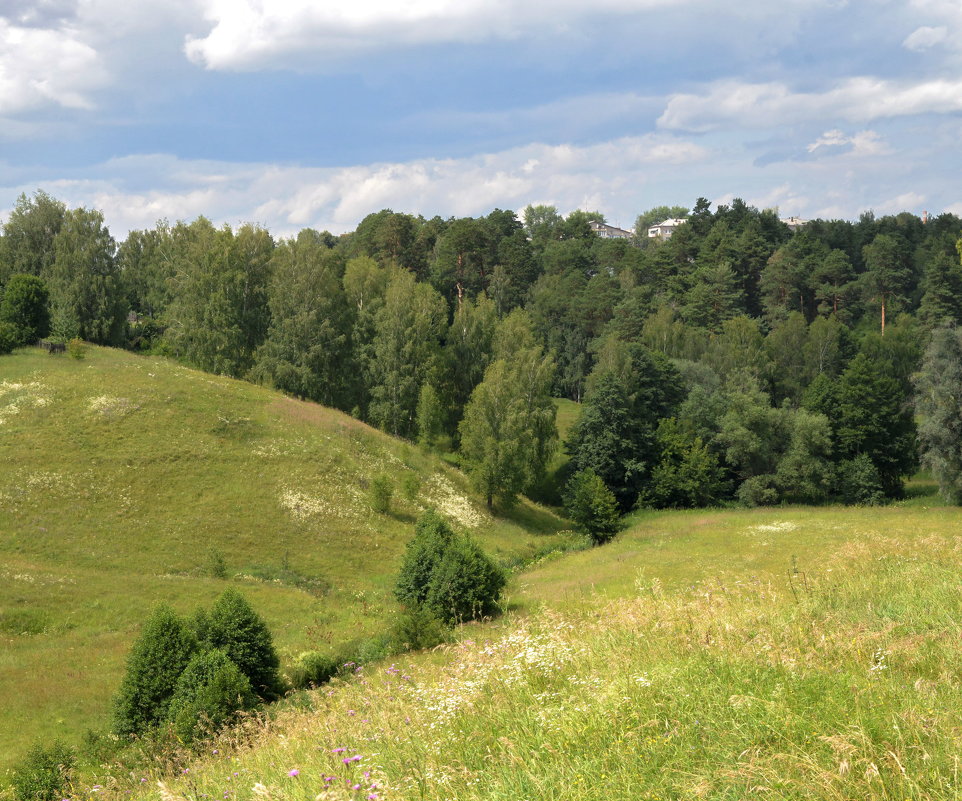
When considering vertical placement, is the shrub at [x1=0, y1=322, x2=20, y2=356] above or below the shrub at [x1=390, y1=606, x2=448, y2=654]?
above

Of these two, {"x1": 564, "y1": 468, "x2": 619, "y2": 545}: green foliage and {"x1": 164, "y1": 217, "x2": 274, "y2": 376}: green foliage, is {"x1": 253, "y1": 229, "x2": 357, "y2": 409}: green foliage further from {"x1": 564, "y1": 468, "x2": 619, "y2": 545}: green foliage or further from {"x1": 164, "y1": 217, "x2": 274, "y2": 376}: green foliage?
{"x1": 564, "y1": 468, "x2": 619, "y2": 545}: green foliage

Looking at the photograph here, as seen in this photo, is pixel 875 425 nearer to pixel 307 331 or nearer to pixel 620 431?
pixel 620 431

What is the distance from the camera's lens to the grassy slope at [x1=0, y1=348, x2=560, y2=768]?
2450 cm

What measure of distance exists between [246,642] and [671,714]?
16277mm

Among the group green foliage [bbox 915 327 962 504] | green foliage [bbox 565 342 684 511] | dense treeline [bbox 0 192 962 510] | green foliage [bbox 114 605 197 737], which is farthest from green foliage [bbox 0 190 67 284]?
green foliage [bbox 915 327 962 504]

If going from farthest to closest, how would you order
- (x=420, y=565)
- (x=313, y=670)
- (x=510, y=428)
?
(x=510, y=428) → (x=420, y=565) → (x=313, y=670)

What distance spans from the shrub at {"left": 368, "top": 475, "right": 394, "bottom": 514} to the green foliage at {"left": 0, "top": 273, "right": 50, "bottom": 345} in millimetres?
33605

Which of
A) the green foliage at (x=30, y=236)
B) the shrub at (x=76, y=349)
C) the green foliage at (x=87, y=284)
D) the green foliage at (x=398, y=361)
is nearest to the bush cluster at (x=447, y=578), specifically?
the green foliage at (x=398, y=361)

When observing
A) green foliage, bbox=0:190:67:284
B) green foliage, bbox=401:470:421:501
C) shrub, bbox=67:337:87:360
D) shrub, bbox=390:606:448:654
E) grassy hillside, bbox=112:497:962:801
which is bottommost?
green foliage, bbox=401:470:421:501

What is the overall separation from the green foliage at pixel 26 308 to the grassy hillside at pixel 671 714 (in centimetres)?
5904

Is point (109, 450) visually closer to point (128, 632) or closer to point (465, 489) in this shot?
point (128, 632)

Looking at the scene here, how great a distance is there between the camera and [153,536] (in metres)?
36.2

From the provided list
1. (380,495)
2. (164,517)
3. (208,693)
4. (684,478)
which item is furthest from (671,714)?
(684,478)

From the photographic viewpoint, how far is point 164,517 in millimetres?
37875
